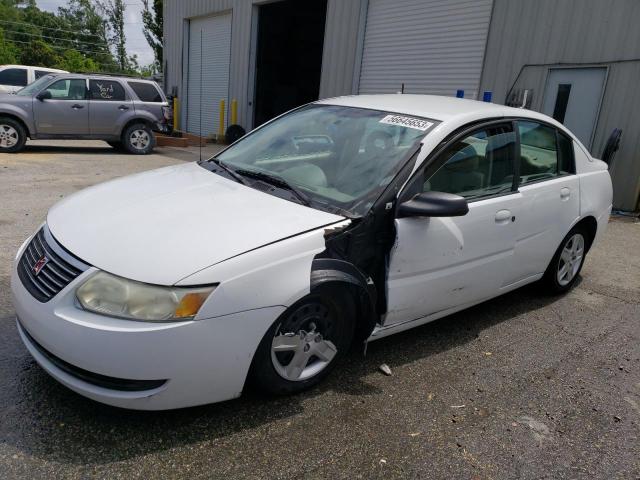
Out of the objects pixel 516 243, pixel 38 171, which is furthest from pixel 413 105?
pixel 38 171

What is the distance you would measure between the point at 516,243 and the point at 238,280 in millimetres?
2225

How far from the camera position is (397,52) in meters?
11.2

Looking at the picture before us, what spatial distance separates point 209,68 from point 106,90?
671 cm

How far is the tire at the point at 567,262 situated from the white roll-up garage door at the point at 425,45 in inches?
235

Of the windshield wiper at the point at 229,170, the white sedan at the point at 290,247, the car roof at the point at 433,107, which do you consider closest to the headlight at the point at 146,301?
the white sedan at the point at 290,247

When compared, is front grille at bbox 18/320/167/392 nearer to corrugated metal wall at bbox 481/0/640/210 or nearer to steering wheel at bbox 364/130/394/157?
A: steering wheel at bbox 364/130/394/157

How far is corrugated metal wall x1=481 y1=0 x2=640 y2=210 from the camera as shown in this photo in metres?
7.72

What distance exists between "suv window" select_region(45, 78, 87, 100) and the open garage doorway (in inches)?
224

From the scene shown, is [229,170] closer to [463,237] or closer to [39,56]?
[463,237]

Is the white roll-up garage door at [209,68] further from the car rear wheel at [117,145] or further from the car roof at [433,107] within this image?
the car roof at [433,107]

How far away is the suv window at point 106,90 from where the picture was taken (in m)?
11.5

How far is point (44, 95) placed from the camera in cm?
1091

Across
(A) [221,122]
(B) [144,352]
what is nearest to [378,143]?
(B) [144,352]

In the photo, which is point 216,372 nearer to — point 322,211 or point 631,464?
point 322,211
